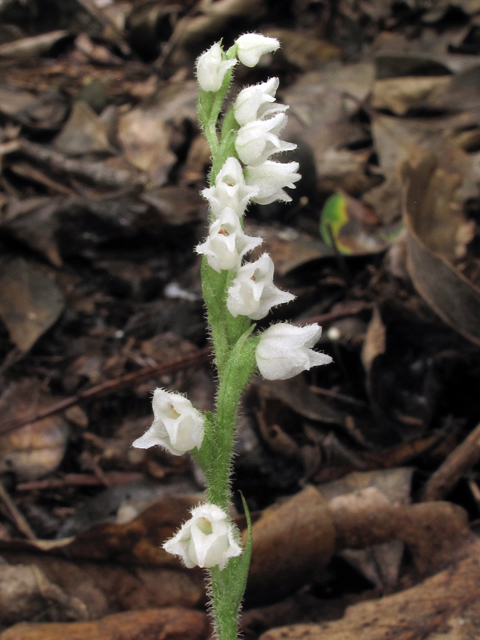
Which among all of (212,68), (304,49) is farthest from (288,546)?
(304,49)

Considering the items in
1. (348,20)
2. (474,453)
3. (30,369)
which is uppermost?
(348,20)

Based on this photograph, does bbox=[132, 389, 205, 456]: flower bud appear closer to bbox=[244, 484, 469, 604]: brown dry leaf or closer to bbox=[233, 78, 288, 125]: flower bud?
bbox=[244, 484, 469, 604]: brown dry leaf

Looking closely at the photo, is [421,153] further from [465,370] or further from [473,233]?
[465,370]

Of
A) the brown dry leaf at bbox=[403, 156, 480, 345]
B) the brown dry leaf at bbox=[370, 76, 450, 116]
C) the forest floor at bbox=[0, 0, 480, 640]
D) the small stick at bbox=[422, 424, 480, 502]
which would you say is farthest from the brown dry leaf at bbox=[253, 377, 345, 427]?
the brown dry leaf at bbox=[370, 76, 450, 116]

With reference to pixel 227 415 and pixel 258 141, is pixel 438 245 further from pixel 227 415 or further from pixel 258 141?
pixel 227 415

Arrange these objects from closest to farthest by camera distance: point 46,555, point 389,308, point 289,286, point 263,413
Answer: point 46,555
point 263,413
point 389,308
point 289,286

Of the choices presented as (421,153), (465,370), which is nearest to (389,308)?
(465,370)
